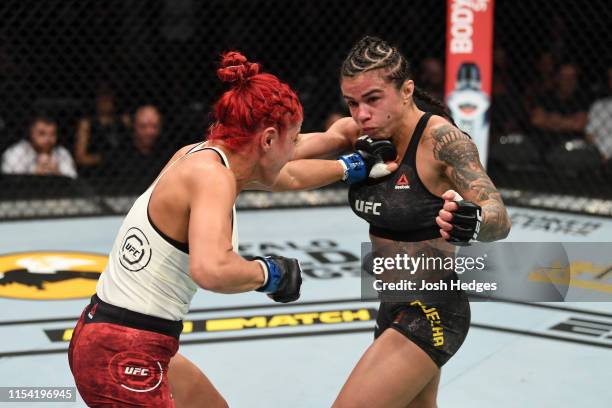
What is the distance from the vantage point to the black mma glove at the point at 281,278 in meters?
1.97

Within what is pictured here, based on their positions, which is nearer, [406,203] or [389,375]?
[389,375]

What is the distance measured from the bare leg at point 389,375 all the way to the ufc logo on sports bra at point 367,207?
0.33 metres

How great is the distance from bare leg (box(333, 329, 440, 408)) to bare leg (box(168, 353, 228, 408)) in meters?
0.33

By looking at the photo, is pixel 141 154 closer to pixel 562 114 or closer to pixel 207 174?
pixel 562 114

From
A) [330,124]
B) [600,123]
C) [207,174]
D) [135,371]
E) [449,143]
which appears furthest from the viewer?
[600,123]

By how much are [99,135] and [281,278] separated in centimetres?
443

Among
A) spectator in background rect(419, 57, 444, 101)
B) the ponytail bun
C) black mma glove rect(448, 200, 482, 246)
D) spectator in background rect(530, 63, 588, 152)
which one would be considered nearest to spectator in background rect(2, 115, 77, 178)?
spectator in background rect(419, 57, 444, 101)

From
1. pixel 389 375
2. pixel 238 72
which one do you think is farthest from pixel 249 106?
pixel 389 375

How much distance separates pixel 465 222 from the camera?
82.8 inches

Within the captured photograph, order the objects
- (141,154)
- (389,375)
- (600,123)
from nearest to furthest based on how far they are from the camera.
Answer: (389,375) → (141,154) → (600,123)

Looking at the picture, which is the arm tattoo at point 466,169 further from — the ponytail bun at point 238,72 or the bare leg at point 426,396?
the ponytail bun at point 238,72

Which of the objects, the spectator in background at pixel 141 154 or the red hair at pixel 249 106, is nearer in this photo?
the red hair at pixel 249 106

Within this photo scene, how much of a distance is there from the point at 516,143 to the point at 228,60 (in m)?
4.61

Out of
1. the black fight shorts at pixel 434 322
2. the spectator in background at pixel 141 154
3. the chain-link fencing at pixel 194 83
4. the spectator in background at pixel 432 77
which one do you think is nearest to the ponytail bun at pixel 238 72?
the black fight shorts at pixel 434 322
